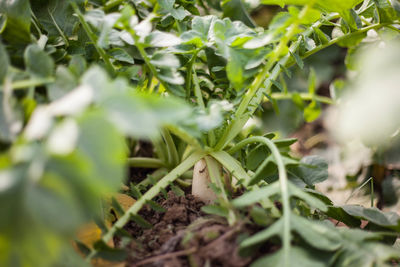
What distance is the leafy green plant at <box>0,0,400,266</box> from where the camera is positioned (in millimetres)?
338

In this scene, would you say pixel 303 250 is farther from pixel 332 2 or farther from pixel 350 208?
pixel 332 2

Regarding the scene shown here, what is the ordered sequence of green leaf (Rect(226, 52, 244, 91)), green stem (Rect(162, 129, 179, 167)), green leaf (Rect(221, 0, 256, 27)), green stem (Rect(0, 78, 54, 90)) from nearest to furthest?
green stem (Rect(0, 78, 54, 90)) → green leaf (Rect(226, 52, 244, 91)) → green stem (Rect(162, 129, 179, 167)) → green leaf (Rect(221, 0, 256, 27))

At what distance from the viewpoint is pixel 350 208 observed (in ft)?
2.14

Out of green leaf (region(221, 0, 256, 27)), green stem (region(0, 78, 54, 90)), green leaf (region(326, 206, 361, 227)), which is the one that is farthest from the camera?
green leaf (region(221, 0, 256, 27))

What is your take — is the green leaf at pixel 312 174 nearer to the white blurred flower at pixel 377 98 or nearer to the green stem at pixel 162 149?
the white blurred flower at pixel 377 98

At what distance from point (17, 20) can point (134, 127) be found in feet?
1.20

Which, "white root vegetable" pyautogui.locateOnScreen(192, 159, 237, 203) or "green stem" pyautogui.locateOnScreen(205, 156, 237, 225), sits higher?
"green stem" pyautogui.locateOnScreen(205, 156, 237, 225)

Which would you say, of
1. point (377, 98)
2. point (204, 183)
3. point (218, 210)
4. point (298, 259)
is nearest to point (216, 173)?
point (204, 183)

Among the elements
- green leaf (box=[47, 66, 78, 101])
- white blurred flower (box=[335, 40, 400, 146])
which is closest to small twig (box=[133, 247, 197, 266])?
green leaf (box=[47, 66, 78, 101])

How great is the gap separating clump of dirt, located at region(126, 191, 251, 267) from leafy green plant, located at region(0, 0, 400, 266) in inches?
1.1

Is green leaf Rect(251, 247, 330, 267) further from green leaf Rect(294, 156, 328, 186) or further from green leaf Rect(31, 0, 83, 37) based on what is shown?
green leaf Rect(31, 0, 83, 37)

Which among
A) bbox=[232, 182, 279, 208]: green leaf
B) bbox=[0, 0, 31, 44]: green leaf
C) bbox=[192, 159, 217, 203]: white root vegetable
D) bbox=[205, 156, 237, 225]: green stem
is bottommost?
bbox=[192, 159, 217, 203]: white root vegetable

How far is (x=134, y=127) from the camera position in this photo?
328 millimetres

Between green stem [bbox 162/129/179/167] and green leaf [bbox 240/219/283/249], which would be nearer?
green leaf [bbox 240/219/283/249]
